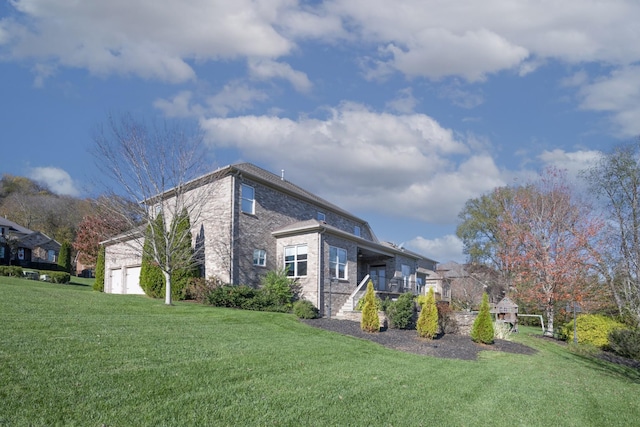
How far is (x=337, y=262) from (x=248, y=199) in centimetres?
530

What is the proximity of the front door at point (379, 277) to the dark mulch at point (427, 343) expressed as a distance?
33.3ft

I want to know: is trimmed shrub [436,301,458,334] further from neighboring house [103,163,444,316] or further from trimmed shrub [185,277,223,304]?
trimmed shrub [185,277,223,304]

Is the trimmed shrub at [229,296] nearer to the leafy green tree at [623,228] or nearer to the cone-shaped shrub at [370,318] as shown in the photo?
the cone-shaped shrub at [370,318]

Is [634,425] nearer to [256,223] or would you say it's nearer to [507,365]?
[507,365]

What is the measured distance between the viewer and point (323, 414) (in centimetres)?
602

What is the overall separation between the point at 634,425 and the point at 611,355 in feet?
33.4

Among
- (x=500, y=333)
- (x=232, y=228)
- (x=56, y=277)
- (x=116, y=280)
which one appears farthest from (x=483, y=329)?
(x=56, y=277)

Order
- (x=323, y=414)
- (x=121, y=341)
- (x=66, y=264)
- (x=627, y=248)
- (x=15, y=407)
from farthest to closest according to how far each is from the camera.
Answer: (x=66, y=264) < (x=627, y=248) < (x=121, y=341) < (x=323, y=414) < (x=15, y=407)

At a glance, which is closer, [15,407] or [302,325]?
[15,407]

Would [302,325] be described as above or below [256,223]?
below

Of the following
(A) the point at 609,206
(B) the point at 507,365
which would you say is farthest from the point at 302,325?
(A) the point at 609,206

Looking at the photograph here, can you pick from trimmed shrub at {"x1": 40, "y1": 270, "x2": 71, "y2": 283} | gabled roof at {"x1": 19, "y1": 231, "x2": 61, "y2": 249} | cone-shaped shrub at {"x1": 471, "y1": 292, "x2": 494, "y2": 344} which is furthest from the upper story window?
gabled roof at {"x1": 19, "y1": 231, "x2": 61, "y2": 249}

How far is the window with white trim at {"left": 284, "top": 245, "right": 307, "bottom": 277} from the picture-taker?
21109 mm

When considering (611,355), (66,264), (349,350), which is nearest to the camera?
(349,350)
